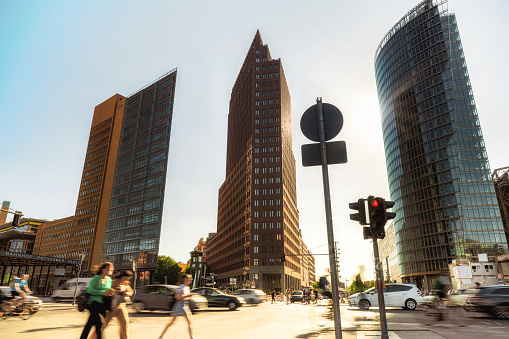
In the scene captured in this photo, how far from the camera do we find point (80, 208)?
105000 millimetres

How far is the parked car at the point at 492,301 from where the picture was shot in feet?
47.9

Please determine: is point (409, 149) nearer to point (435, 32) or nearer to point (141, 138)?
point (435, 32)

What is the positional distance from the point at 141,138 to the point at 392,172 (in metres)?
79.6

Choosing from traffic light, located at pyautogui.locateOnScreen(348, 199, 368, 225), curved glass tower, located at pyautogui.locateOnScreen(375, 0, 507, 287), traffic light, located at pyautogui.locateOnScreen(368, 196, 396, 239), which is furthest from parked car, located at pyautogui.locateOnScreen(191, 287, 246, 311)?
curved glass tower, located at pyautogui.locateOnScreen(375, 0, 507, 287)

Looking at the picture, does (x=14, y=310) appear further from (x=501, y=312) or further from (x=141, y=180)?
(x=141, y=180)

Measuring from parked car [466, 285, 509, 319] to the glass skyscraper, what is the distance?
249 ft

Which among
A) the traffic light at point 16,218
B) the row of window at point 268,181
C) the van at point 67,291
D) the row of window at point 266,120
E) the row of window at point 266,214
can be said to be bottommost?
the van at point 67,291

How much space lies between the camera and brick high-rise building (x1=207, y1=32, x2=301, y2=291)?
8200 centimetres

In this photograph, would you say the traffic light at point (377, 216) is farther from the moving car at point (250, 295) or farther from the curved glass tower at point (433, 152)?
the curved glass tower at point (433, 152)

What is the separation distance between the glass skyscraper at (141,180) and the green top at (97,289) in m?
80.6

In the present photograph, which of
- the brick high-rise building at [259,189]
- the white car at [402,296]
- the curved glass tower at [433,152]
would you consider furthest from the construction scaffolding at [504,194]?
the white car at [402,296]

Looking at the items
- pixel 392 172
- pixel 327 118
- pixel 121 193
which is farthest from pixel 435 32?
pixel 327 118

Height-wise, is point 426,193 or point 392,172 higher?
point 392,172

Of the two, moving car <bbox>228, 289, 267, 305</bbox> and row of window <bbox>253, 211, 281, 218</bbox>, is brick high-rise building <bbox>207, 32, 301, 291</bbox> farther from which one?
moving car <bbox>228, 289, 267, 305</bbox>
